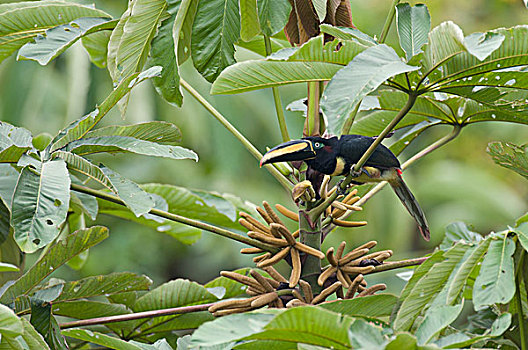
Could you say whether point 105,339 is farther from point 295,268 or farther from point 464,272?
point 464,272

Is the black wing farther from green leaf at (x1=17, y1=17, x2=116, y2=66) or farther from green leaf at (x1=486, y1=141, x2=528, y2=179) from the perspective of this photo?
green leaf at (x1=17, y1=17, x2=116, y2=66)

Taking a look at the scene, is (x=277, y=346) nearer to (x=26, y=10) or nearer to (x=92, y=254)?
(x=26, y=10)

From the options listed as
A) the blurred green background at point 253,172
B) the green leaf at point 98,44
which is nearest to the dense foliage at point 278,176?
the green leaf at point 98,44

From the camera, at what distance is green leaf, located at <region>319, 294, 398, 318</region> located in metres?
0.56

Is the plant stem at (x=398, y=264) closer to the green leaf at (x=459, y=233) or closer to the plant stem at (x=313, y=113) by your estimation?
the plant stem at (x=313, y=113)

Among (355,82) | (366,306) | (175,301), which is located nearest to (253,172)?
(175,301)

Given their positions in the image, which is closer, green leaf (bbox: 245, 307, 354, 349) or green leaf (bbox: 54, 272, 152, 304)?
green leaf (bbox: 245, 307, 354, 349)

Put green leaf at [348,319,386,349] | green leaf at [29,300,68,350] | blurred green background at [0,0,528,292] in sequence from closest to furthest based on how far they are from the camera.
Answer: green leaf at [348,319,386,349], green leaf at [29,300,68,350], blurred green background at [0,0,528,292]

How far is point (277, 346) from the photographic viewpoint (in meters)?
0.50

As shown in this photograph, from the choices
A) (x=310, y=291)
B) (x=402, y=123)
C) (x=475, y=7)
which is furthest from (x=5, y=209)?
(x=475, y=7)

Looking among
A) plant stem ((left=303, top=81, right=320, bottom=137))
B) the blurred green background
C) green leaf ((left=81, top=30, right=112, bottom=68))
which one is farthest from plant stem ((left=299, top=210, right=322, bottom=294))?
the blurred green background

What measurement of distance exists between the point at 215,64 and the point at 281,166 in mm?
151

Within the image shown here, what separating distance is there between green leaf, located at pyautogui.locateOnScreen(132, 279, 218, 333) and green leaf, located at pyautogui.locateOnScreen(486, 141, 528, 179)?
417 mm

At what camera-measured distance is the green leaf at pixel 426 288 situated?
0.54 m
